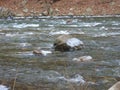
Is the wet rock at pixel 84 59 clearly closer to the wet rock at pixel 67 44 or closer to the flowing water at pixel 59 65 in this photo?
the flowing water at pixel 59 65

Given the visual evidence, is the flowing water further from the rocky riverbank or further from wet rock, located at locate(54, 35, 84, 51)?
the rocky riverbank

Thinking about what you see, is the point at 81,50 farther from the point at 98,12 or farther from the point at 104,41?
the point at 98,12

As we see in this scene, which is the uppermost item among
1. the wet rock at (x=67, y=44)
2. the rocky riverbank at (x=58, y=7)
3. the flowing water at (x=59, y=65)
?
the rocky riverbank at (x=58, y=7)

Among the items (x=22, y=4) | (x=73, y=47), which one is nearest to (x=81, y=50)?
(x=73, y=47)

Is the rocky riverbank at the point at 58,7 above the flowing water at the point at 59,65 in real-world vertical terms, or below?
above

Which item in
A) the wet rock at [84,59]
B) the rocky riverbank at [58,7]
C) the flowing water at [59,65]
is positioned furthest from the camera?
the rocky riverbank at [58,7]

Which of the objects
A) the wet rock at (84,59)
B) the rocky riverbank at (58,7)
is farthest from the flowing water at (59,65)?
the rocky riverbank at (58,7)

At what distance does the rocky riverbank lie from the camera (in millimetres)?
33938

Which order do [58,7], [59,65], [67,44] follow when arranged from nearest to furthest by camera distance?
[59,65] → [67,44] → [58,7]

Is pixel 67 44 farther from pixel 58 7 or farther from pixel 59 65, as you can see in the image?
pixel 58 7

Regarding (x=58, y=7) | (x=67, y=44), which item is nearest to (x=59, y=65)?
(x=67, y=44)

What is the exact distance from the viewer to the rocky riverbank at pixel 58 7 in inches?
1336

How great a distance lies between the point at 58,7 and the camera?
3744 cm

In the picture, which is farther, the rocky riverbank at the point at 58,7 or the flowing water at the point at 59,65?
the rocky riverbank at the point at 58,7
